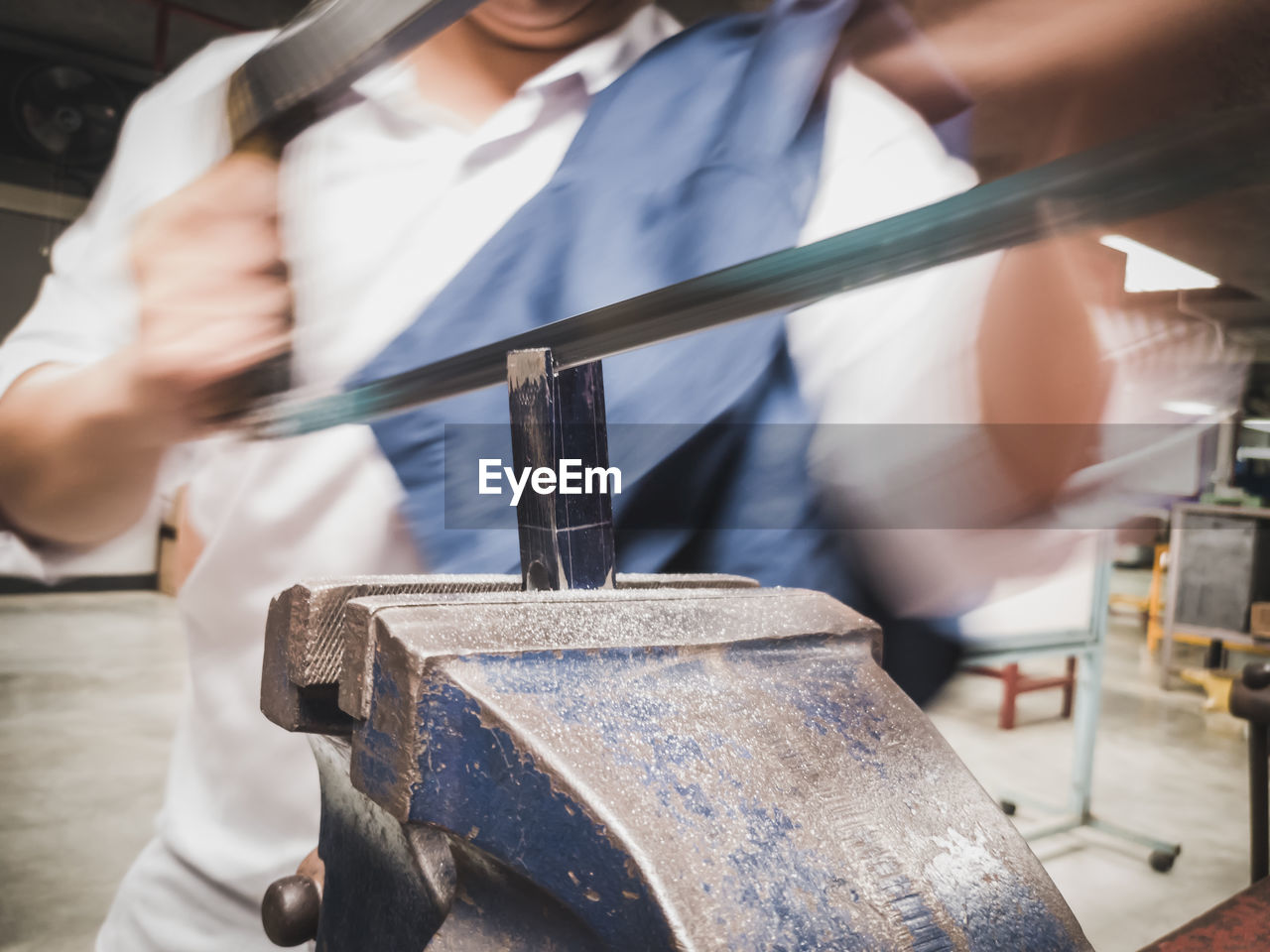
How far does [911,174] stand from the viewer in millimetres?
973

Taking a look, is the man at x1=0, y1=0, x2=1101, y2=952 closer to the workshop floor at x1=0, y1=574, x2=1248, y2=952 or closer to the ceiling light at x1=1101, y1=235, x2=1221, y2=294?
the ceiling light at x1=1101, y1=235, x2=1221, y2=294

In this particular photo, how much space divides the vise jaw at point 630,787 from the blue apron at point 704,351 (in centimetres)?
56

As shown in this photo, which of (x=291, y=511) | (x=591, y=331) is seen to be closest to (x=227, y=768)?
(x=291, y=511)

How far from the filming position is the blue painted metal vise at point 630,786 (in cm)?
29

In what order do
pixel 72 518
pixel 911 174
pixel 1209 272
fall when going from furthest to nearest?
1. pixel 72 518
2. pixel 911 174
3. pixel 1209 272

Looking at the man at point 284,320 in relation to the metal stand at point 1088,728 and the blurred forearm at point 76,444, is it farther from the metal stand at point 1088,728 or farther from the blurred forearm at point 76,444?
the metal stand at point 1088,728

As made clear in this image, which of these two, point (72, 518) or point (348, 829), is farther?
point (72, 518)

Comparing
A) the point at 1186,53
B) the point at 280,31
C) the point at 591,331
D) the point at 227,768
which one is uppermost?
the point at 280,31

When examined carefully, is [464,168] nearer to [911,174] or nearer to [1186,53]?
[911,174]

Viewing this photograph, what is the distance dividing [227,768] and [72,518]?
0.60 meters

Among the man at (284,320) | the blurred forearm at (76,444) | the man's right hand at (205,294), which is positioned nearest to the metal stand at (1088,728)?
the man at (284,320)

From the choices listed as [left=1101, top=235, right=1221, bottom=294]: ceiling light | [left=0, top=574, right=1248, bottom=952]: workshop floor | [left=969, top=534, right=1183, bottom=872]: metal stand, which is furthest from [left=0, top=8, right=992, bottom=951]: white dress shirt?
[left=969, top=534, right=1183, bottom=872]: metal stand

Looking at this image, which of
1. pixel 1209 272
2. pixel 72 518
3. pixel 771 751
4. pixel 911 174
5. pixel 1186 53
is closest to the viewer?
pixel 771 751

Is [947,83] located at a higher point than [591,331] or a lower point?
higher
